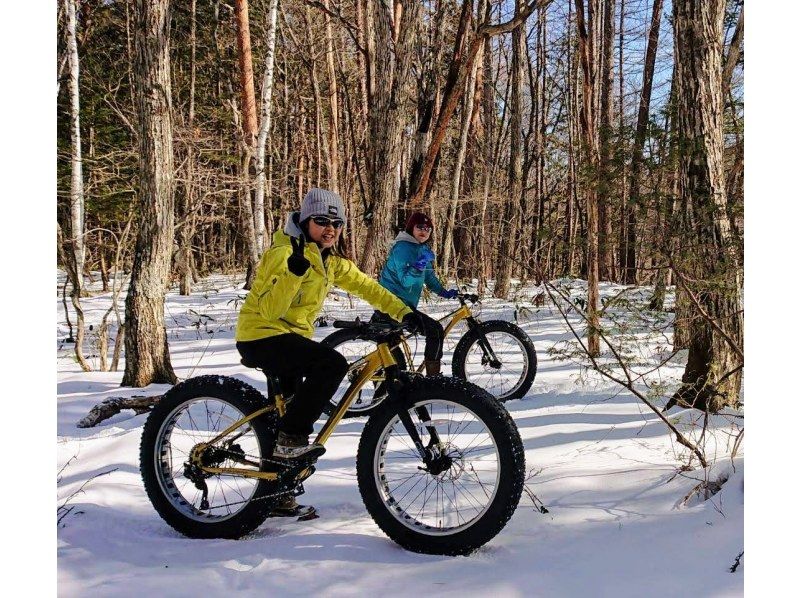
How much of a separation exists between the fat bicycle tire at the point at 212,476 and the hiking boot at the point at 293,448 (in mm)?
72

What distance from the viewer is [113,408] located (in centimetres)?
512

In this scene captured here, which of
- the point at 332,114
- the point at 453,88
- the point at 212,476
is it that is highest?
the point at 332,114

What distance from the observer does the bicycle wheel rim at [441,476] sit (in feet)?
8.69

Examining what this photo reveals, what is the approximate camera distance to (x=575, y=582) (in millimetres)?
2318

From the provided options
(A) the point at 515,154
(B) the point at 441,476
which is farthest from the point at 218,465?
(A) the point at 515,154

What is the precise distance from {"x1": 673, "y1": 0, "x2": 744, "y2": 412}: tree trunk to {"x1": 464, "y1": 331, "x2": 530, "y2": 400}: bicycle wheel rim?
1807mm

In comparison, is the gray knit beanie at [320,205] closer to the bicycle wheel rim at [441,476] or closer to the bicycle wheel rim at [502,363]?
the bicycle wheel rim at [441,476]

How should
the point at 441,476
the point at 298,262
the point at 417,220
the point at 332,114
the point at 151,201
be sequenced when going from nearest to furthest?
the point at 298,262
the point at 441,476
the point at 417,220
the point at 151,201
the point at 332,114

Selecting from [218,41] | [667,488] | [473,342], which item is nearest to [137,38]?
[473,342]

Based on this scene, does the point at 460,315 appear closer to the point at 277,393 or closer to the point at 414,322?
the point at 414,322

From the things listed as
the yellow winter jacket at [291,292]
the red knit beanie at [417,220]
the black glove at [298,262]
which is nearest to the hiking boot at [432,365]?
the red knit beanie at [417,220]

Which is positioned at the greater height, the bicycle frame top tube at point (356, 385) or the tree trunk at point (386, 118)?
the tree trunk at point (386, 118)

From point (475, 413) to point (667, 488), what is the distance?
126 centimetres

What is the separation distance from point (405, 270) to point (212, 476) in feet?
9.38
